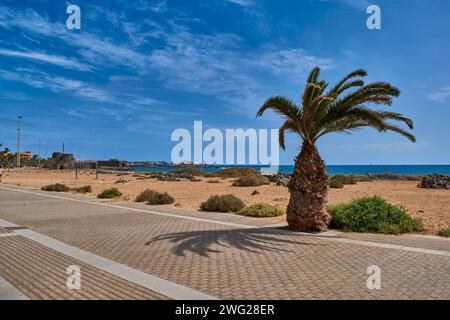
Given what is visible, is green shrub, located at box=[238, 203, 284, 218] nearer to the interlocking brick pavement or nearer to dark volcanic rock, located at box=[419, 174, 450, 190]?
the interlocking brick pavement

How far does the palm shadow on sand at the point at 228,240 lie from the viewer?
27.0ft

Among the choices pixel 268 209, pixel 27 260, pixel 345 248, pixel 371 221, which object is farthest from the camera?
pixel 268 209

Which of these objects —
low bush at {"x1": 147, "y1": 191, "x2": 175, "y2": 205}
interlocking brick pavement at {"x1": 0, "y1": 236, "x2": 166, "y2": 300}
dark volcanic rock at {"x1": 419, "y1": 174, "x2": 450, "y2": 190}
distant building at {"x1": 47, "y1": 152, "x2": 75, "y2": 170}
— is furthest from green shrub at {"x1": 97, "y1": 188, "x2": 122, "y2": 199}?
distant building at {"x1": 47, "y1": 152, "x2": 75, "y2": 170}

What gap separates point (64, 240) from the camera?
943 centimetres

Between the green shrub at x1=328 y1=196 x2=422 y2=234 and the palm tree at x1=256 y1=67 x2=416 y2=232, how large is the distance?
0.70 meters

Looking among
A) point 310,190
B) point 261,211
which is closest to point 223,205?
point 261,211

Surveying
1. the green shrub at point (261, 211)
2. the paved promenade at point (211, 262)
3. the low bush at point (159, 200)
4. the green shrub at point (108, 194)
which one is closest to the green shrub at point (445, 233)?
the paved promenade at point (211, 262)

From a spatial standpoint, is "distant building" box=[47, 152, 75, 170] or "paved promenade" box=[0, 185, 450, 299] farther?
"distant building" box=[47, 152, 75, 170]

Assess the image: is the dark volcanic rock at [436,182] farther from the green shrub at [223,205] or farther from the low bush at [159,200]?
the low bush at [159,200]

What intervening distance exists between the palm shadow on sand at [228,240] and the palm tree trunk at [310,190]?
896 millimetres

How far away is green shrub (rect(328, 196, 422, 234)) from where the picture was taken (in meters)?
10.7
